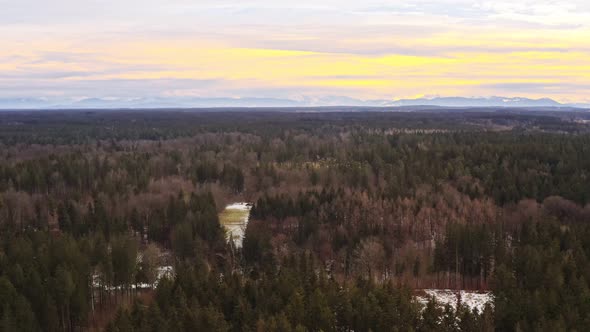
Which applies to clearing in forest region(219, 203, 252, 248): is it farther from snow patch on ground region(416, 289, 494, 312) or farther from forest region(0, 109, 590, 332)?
snow patch on ground region(416, 289, 494, 312)

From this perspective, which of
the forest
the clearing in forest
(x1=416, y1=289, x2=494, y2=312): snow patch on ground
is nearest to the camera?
the forest

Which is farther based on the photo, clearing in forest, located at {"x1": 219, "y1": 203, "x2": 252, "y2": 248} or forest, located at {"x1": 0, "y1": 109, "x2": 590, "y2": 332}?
clearing in forest, located at {"x1": 219, "y1": 203, "x2": 252, "y2": 248}

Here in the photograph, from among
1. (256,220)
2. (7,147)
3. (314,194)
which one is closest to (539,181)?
(314,194)

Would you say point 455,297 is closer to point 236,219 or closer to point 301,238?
point 301,238

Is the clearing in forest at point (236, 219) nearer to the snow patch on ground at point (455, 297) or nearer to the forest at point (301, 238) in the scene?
the forest at point (301, 238)

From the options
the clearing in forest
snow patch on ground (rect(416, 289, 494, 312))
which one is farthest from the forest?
the clearing in forest

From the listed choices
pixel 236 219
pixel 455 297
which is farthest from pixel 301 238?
pixel 455 297
